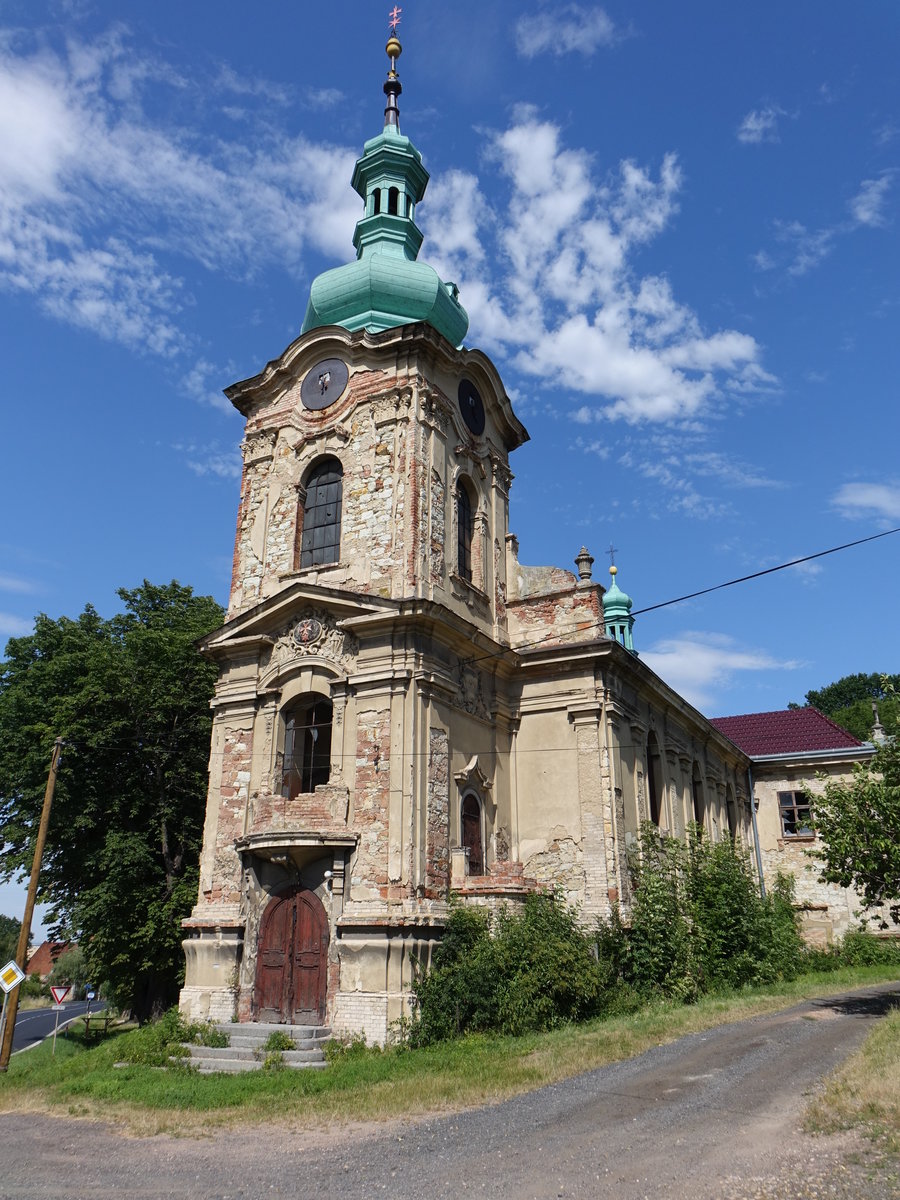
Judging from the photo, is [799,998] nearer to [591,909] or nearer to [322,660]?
[591,909]

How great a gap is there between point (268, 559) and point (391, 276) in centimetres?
743

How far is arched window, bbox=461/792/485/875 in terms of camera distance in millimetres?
18219

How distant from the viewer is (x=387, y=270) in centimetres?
2225

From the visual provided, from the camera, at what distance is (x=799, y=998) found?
18250 millimetres

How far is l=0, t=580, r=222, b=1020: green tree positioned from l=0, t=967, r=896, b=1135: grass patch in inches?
217

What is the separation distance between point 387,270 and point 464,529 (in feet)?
21.5

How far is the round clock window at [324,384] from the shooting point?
68.3 ft

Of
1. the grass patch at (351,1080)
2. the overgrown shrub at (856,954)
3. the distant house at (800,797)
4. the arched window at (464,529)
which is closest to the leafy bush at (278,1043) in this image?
the grass patch at (351,1080)

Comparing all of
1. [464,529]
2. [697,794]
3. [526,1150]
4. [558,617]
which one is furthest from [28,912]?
[697,794]

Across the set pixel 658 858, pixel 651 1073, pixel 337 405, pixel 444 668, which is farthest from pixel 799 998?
pixel 337 405

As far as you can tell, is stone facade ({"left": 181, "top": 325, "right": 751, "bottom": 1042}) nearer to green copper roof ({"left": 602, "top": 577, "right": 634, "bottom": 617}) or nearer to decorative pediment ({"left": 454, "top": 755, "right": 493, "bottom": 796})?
decorative pediment ({"left": 454, "top": 755, "right": 493, "bottom": 796})

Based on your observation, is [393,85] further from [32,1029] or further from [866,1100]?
[32,1029]

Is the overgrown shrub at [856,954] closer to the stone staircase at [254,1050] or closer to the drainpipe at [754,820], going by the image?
the drainpipe at [754,820]

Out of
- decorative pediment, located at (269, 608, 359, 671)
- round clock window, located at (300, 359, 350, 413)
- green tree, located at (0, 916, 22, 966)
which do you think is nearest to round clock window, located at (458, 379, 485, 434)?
round clock window, located at (300, 359, 350, 413)
